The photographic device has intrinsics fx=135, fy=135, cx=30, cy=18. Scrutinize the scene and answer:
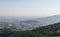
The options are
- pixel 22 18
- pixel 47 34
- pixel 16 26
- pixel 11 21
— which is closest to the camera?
pixel 47 34

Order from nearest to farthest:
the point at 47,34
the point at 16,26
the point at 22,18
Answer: the point at 47,34
the point at 16,26
the point at 22,18

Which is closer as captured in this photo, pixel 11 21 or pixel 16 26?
pixel 16 26

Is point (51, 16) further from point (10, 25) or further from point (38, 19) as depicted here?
point (10, 25)

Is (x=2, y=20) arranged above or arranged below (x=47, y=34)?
above

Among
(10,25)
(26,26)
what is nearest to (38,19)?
(26,26)

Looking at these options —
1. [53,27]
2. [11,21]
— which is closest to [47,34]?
[53,27]

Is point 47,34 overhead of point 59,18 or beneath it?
beneath

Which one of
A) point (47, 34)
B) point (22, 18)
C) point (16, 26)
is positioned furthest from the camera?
point (22, 18)

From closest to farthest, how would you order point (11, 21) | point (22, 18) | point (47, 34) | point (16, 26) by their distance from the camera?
point (47, 34)
point (16, 26)
point (11, 21)
point (22, 18)

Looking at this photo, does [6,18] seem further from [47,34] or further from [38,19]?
[47,34]
